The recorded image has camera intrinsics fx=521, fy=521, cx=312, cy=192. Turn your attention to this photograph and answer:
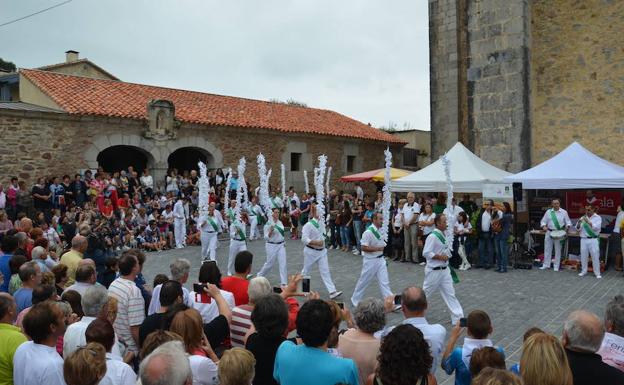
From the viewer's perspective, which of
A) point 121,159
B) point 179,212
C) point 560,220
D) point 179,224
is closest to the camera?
point 560,220

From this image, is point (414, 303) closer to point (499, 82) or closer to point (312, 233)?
point (312, 233)

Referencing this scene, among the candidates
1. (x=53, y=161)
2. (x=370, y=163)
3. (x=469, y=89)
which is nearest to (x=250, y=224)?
(x=53, y=161)

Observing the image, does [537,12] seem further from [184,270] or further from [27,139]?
[27,139]

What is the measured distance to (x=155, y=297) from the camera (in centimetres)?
487

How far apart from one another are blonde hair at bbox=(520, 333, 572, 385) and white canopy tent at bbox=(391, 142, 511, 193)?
11303mm

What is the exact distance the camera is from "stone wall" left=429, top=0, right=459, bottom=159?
17.4 metres

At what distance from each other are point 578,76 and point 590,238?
651cm

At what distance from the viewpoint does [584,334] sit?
308 centimetres

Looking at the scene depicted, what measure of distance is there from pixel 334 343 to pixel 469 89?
1508 cm

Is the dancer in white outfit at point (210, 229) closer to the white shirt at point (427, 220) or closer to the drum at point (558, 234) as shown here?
the white shirt at point (427, 220)

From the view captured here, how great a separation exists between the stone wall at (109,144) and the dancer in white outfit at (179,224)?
13.3 feet

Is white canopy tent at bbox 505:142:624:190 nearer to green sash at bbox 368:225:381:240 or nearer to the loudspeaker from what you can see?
the loudspeaker

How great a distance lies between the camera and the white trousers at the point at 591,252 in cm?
1137

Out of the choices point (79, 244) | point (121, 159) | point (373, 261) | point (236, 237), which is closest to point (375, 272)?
point (373, 261)
